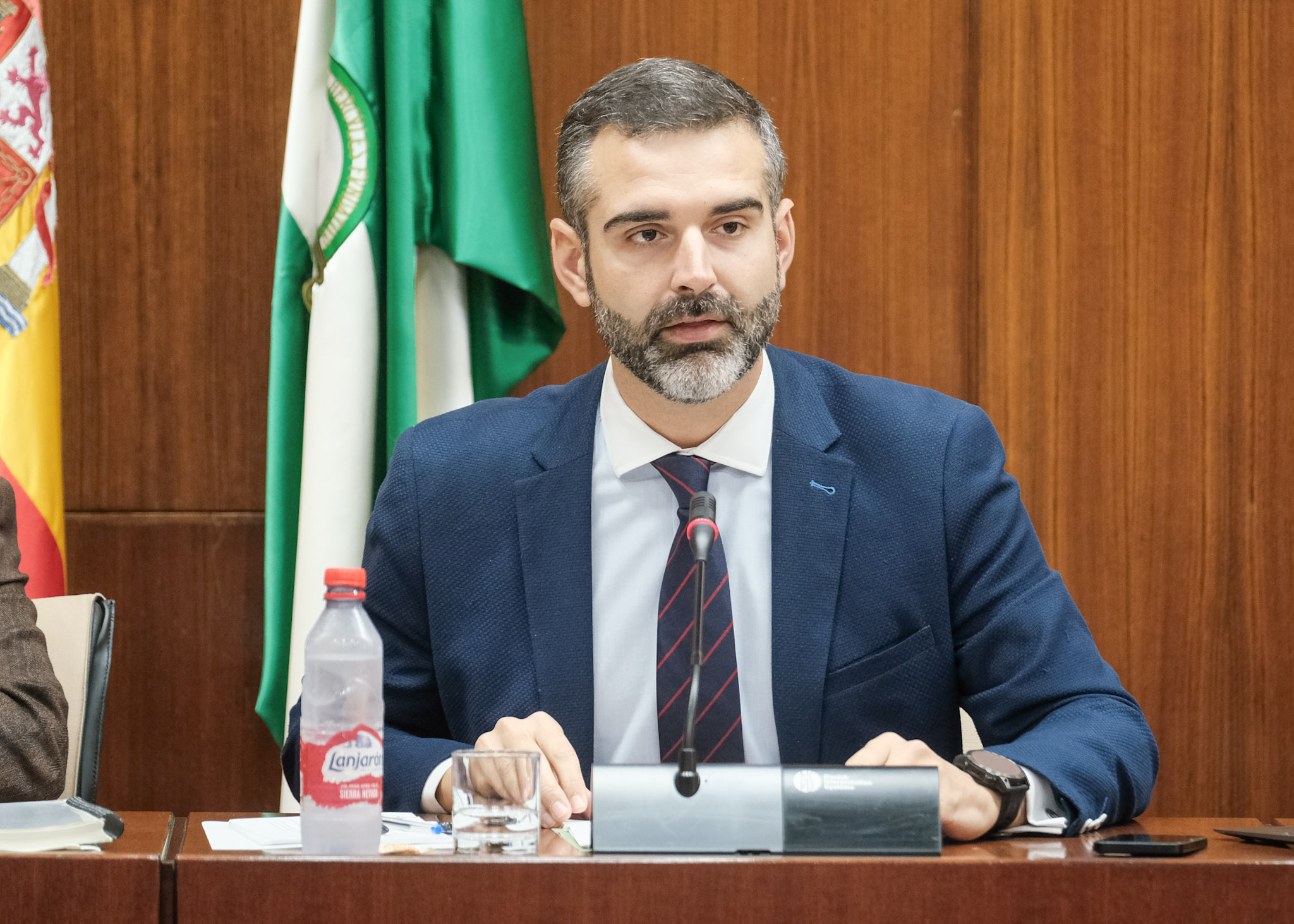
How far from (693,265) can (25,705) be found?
1.01 metres

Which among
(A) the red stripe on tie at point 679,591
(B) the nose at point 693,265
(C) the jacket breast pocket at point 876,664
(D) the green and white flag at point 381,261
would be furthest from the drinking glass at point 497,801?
(D) the green and white flag at point 381,261

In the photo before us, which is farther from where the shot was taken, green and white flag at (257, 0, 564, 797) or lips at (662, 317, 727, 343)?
green and white flag at (257, 0, 564, 797)

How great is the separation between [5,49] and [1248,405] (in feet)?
8.27

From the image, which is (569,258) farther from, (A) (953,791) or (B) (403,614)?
(A) (953,791)

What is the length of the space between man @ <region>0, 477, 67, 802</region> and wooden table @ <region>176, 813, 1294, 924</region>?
0.72 m

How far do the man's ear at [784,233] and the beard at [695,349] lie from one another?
139mm

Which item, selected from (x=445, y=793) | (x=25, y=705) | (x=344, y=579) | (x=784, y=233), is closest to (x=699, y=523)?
(x=344, y=579)

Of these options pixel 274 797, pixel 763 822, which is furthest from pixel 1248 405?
pixel 274 797

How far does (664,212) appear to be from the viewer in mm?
1648

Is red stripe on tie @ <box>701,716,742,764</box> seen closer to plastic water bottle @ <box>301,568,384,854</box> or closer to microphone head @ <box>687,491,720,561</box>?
microphone head @ <box>687,491,720,561</box>

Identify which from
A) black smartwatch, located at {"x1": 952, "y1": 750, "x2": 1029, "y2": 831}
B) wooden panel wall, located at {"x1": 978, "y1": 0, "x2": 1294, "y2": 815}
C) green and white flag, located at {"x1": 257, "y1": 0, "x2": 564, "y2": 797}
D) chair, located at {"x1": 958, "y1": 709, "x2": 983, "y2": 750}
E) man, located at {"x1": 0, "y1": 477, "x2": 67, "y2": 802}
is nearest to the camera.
Result: black smartwatch, located at {"x1": 952, "y1": 750, "x2": 1029, "y2": 831}

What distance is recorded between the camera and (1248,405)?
105 inches

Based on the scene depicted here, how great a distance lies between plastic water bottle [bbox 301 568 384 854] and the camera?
105cm

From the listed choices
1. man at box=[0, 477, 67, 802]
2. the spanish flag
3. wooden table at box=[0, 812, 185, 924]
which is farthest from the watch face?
the spanish flag
